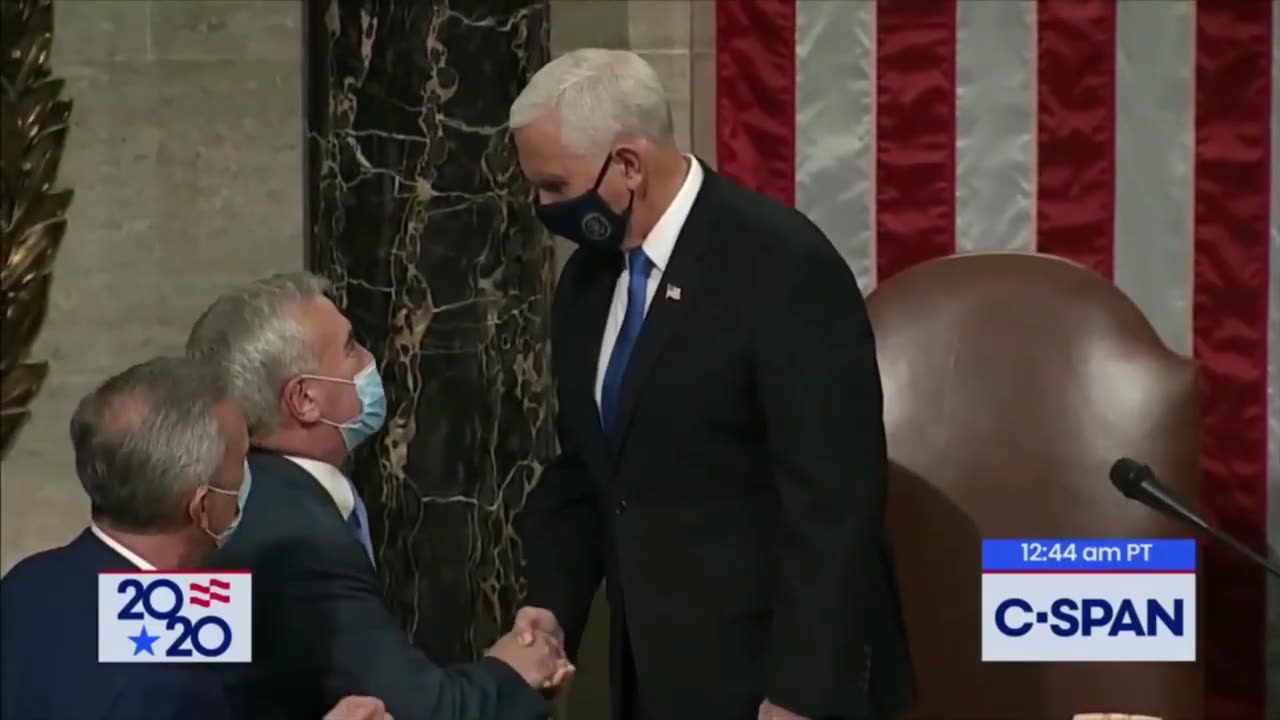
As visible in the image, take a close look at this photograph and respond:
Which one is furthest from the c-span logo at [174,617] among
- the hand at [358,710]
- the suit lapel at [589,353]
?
the suit lapel at [589,353]

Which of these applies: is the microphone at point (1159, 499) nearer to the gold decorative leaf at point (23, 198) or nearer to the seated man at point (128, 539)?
the seated man at point (128, 539)

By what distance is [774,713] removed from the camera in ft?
7.06

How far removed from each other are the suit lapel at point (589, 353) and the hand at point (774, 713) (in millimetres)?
369

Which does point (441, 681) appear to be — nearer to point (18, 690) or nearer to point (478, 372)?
point (18, 690)

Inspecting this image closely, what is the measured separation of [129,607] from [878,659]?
3.09 feet

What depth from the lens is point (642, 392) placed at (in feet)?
7.26

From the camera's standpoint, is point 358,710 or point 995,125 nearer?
point 358,710

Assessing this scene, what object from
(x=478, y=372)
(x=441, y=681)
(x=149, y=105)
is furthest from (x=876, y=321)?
(x=149, y=105)

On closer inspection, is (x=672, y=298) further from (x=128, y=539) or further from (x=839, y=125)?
(x=839, y=125)

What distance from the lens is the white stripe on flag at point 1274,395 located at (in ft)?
10.4

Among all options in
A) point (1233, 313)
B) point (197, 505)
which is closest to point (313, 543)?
point (197, 505)

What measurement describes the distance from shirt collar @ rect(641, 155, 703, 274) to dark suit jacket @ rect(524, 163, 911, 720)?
0.5 inches

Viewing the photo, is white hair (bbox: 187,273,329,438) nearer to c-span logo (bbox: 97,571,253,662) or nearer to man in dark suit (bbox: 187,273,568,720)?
man in dark suit (bbox: 187,273,568,720)

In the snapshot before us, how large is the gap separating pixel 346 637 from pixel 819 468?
607mm
